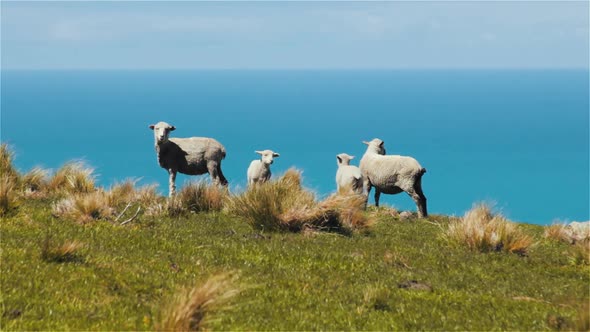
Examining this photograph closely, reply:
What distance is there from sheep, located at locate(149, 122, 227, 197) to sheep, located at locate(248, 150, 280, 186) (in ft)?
3.94

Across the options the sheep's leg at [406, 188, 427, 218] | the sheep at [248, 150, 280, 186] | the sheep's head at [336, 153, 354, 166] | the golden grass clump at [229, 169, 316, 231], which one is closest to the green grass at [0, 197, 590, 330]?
the golden grass clump at [229, 169, 316, 231]

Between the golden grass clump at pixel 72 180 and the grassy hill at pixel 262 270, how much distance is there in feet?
5.76

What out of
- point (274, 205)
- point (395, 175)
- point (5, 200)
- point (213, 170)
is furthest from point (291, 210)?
point (213, 170)

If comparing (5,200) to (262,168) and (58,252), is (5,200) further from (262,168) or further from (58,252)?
(262,168)

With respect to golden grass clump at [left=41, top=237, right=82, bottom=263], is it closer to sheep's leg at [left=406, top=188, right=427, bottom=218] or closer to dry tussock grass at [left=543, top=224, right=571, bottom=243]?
dry tussock grass at [left=543, top=224, right=571, bottom=243]

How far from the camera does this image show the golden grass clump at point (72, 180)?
2250 cm

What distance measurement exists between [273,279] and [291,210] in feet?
16.7

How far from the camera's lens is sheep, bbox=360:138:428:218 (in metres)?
23.6

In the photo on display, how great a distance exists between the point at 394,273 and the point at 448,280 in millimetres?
920

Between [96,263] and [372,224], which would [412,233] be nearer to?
[372,224]

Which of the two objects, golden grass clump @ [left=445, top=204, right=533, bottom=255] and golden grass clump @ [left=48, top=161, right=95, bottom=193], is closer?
golden grass clump @ [left=445, top=204, right=533, bottom=255]

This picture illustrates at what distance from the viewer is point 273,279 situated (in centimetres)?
1198

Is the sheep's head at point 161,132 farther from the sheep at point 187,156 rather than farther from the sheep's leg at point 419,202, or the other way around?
the sheep's leg at point 419,202

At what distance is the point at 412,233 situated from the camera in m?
19.3
